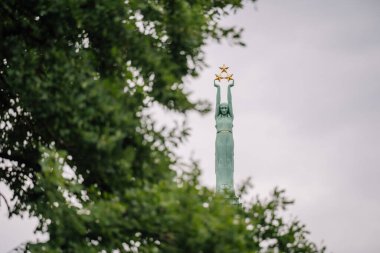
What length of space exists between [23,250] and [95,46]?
2.93 meters

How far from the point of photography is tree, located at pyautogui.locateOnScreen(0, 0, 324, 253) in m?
5.81

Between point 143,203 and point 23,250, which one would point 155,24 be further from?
point 23,250

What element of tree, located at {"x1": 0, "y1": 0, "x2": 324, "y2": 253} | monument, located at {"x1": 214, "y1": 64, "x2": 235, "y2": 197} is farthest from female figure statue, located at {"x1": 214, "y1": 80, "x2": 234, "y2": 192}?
tree, located at {"x1": 0, "y1": 0, "x2": 324, "y2": 253}

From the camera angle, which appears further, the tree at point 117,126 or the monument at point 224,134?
the monument at point 224,134

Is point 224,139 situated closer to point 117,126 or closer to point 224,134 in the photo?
point 224,134

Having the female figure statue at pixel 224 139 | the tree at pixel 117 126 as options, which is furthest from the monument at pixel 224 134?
the tree at pixel 117 126

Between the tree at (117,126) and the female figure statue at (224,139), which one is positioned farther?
the female figure statue at (224,139)

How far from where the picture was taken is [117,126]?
6.05 m

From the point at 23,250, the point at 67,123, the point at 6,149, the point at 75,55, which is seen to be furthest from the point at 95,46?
the point at 23,250

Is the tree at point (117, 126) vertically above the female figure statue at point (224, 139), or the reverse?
the female figure statue at point (224, 139)

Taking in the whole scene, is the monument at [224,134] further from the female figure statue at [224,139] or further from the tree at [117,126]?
the tree at [117,126]

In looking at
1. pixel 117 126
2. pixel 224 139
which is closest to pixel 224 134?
pixel 224 139

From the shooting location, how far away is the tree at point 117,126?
229 inches

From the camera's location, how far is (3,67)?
8.18 m
